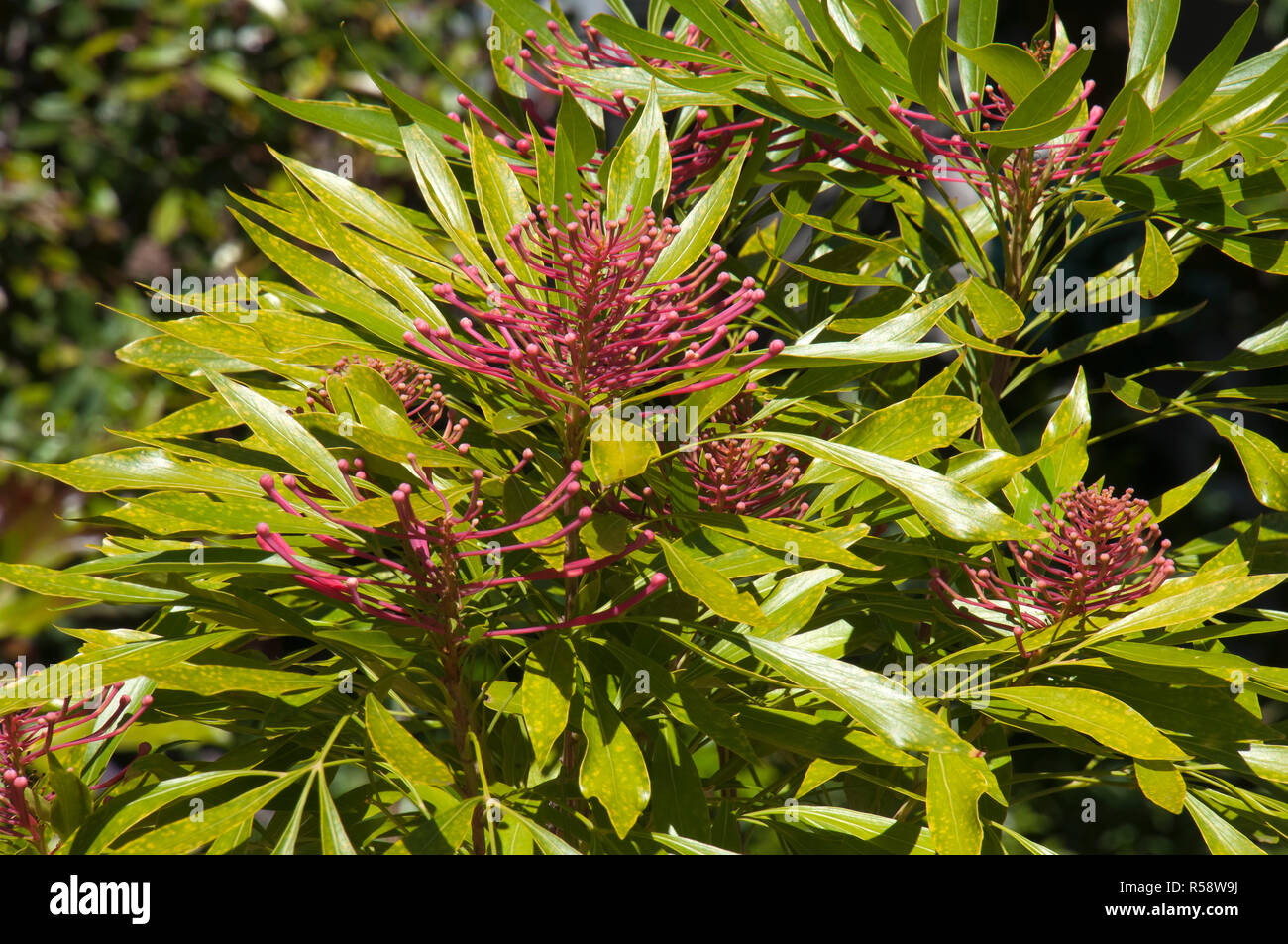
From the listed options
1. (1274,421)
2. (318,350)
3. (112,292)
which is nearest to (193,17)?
(112,292)

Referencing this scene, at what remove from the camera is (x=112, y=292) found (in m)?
2.48

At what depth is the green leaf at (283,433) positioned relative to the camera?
2.31ft

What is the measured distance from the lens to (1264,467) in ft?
2.94

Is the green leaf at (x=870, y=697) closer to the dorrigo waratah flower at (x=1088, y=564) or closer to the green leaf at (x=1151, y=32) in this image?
the dorrigo waratah flower at (x=1088, y=564)

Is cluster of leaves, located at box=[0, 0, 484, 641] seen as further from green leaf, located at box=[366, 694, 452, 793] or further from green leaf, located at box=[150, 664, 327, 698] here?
green leaf, located at box=[366, 694, 452, 793]

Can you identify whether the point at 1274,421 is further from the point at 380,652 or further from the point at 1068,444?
the point at 380,652

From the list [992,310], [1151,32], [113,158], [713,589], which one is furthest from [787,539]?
[113,158]

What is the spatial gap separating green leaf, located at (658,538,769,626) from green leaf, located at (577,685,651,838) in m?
0.13

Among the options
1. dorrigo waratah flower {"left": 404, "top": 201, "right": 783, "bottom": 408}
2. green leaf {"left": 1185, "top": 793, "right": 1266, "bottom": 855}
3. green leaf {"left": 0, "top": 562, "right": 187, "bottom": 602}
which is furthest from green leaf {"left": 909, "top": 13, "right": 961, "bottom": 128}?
green leaf {"left": 0, "top": 562, "right": 187, "bottom": 602}

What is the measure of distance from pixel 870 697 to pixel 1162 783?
0.23m

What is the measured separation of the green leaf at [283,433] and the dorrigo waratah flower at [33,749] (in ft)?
0.69
